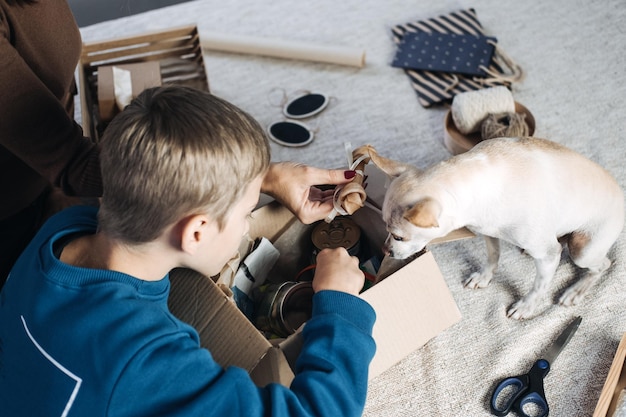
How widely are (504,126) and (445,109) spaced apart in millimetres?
274

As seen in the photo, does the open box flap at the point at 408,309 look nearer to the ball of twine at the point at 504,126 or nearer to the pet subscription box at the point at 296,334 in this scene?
the pet subscription box at the point at 296,334

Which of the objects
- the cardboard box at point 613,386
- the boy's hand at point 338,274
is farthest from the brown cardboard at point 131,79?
the cardboard box at point 613,386

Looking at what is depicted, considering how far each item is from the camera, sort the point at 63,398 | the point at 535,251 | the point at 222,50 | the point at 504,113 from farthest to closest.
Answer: the point at 222,50 → the point at 504,113 → the point at 535,251 → the point at 63,398

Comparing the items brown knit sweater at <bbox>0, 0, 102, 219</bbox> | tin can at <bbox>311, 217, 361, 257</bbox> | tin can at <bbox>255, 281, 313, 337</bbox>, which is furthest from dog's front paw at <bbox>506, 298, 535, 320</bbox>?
brown knit sweater at <bbox>0, 0, 102, 219</bbox>

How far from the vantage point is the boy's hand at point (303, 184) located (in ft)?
3.61

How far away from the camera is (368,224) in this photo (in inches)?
48.8

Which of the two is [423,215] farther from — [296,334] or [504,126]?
[504,126]

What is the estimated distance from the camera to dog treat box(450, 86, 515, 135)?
1.57 m

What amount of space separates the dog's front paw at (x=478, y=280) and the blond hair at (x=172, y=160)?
717mm

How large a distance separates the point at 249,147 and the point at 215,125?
2.3 inches

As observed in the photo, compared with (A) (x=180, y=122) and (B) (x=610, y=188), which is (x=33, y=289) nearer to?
(A) (x=180, y=122)

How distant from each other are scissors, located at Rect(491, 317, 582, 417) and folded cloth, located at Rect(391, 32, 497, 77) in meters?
0.97

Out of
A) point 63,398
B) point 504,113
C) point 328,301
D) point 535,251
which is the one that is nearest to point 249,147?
point 328,301

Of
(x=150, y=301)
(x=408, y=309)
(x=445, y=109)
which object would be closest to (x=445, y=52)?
(x=445, y=109)
